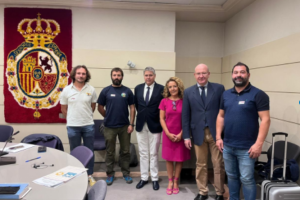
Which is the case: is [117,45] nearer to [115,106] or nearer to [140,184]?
[115,106]

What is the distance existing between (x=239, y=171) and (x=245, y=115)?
0.67 metres

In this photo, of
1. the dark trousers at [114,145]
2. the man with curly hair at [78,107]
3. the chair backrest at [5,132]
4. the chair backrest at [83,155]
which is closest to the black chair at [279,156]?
the dark trousers at [114,145]

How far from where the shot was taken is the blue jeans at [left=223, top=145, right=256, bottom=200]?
7.38ft

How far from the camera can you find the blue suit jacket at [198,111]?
2.66 m

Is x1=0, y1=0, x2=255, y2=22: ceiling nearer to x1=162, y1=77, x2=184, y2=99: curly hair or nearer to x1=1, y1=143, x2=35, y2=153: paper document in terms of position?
x1=162, y1=77, x2=184, y2=99: curly hair

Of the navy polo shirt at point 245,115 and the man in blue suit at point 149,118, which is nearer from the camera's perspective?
the navy polo shirt at point 245,115

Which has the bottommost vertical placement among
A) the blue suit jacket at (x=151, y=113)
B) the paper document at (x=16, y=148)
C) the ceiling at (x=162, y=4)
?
the paper document at (x=16, y=148)

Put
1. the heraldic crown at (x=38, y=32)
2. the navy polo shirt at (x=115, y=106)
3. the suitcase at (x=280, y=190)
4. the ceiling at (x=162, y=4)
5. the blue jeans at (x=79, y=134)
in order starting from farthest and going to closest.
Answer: the heraldic crown at (x=38, y=32) → the ceiling at (x=162, y=4) → the navy polo shirt at (x=115, y=106) → the blue jeans at (x=79, y=134) → the suitcase at (x=280, y=190)

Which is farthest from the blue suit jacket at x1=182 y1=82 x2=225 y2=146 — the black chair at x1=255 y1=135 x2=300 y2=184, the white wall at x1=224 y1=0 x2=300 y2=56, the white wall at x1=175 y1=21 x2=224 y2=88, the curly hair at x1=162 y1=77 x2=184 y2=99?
the white wall at x1=175 y1=21 x2=224 y2=88

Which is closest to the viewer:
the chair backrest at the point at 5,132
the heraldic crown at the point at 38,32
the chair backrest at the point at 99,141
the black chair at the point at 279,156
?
the black chair at the point at 279,156

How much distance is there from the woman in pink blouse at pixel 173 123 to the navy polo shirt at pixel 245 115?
749mm

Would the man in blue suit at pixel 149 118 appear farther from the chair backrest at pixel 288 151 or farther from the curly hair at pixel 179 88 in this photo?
the chair backrest at pixel 288 151

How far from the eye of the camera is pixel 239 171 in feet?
8.04

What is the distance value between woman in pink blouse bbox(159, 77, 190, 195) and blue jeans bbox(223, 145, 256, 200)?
2.17 ft
